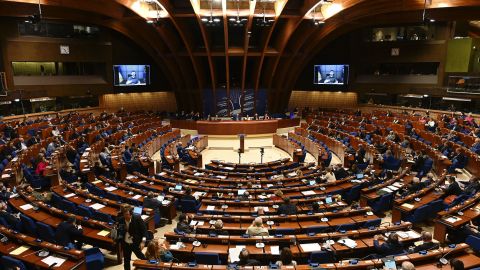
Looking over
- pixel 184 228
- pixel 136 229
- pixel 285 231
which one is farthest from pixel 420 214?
pixel 136 229

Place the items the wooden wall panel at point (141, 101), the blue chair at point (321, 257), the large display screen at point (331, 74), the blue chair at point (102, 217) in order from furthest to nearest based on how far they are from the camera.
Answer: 1. the large display screen at point (331, 74)
2. the wooden wall panel at point (141, 101)
3. the blue chair at point (102, 217)
4. the blue chair at point (321, 257)

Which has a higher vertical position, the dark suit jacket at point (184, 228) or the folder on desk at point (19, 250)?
the dark suit jacket at point (184, 228)

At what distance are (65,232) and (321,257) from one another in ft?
21.0

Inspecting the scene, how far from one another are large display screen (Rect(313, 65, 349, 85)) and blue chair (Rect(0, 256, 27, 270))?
32644 mm

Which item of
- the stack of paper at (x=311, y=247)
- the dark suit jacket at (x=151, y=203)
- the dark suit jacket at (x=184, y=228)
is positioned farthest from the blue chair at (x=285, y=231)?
the dark suit jacket at (x=151, y=203)

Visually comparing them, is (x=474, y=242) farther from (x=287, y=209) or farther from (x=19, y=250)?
(x=19, y=250)

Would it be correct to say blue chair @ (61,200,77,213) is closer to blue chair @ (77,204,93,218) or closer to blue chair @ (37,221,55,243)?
blue chair @ (77,204,93,218)

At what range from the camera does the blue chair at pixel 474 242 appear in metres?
8.65

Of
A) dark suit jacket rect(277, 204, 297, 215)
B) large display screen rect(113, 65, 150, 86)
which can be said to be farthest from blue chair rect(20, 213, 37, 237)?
large display screen rect(113, 65, 150, 86)

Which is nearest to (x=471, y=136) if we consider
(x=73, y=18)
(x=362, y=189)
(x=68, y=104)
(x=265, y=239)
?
(x=362, y=189)

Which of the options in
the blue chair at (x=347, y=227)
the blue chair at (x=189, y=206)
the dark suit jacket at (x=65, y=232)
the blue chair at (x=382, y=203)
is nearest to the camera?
the dark suit jacket at (x=65, y=232)

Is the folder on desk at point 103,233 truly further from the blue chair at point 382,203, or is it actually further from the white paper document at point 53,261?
the blue chair at point 382,203

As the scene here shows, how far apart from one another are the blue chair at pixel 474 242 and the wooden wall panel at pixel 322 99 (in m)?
28.1

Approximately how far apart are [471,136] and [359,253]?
15087mm
